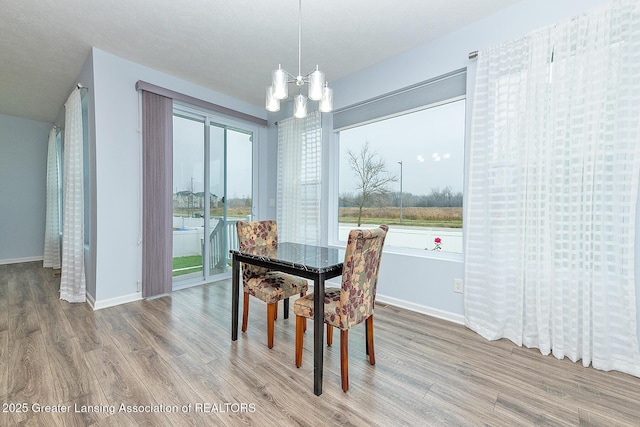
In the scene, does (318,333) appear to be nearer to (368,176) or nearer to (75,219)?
(368,176)

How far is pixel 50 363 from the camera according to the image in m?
1.90

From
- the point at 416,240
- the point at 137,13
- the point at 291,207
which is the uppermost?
the point at 137,13

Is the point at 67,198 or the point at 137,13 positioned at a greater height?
the point at 137,13

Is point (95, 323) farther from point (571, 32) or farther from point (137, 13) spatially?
point (571, 32)

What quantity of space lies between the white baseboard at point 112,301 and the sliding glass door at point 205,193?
0.48m

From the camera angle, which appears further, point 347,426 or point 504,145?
point 504,145

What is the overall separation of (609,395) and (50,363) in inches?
140

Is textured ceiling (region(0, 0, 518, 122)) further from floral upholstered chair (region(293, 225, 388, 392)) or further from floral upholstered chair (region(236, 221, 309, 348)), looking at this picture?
floral upholstered chair (region(293, 225, 388, 392))

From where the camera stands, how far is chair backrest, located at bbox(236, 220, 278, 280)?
2414mm

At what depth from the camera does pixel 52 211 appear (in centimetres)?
486

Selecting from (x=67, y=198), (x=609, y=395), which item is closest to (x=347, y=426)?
(x=609, y=395)

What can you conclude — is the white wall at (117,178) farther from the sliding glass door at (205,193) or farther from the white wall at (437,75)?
the white wall at (437,75)

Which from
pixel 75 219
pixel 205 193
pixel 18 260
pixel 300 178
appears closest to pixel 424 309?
pixel 300 178

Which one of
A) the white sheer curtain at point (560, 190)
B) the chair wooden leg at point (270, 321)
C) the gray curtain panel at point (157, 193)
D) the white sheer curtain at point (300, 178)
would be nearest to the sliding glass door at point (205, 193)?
the gray curtain panel at point (157, 193)
